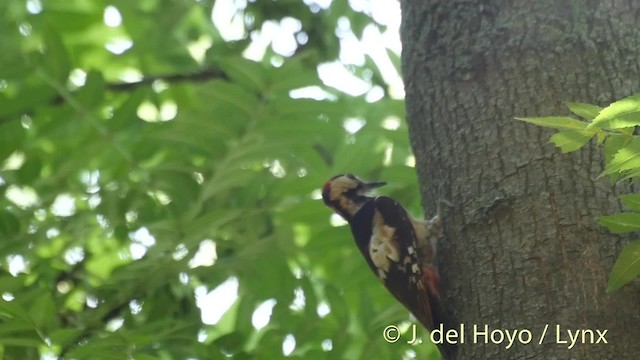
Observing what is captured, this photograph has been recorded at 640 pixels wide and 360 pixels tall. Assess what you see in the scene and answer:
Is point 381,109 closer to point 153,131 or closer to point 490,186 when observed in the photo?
point 153,131

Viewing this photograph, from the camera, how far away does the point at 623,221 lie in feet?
5.82

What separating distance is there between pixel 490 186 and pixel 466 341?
0.39 metres

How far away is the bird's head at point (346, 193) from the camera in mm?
2824

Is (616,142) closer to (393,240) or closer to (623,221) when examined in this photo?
(623,221)

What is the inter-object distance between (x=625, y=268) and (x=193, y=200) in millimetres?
1554

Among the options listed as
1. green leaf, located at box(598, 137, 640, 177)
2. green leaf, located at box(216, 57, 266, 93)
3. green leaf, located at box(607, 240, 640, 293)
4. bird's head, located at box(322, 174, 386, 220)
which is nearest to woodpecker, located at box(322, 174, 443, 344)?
bird's head, located at box(322, 174, 386, 220)

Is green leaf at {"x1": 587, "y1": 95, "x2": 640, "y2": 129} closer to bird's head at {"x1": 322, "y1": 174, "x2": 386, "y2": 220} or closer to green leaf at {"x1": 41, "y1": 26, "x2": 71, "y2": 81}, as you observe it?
bird's head at {"x1": 322, "y1": 174, "x2": 386, "y2": 220}

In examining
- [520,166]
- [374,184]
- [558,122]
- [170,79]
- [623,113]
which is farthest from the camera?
[170,79]

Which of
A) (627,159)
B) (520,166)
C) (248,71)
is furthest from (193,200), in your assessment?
(627,159)

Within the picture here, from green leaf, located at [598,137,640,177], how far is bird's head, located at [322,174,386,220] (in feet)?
4.24

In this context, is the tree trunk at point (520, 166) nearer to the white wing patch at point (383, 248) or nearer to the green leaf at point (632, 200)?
the green leaf at point (632, 200)

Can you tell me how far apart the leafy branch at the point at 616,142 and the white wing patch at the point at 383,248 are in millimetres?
934

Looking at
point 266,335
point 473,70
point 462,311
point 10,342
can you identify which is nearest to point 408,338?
point 266,335

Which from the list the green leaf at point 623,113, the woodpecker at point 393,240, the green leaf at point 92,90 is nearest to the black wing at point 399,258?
the woodpecker at point 393,240
